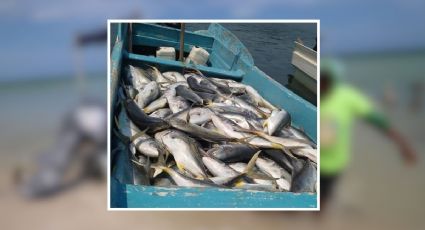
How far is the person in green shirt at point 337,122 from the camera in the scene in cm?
331

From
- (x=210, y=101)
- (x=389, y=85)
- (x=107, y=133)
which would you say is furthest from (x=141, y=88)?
(x=389, y=85)

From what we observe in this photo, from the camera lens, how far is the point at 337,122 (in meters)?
3.39

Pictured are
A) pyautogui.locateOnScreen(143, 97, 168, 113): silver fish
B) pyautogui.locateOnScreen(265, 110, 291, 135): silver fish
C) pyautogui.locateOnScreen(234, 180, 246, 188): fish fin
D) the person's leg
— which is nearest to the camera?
the person's leg

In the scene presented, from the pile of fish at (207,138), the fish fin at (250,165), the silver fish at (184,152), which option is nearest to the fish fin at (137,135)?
the pile of fish at (207,138)

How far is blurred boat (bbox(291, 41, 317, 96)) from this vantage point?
398 cm

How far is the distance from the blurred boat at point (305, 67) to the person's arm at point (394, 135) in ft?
2.39

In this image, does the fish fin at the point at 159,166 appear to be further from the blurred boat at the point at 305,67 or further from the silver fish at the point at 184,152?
the blurred boat at the point at 305,67

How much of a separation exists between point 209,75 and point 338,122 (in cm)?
221

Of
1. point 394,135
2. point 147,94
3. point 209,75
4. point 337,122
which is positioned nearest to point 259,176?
point 337,122

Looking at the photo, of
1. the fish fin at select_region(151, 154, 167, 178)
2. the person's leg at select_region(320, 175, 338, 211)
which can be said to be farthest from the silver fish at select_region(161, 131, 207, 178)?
the person's leg at select_region(320, 175, 338, 211)

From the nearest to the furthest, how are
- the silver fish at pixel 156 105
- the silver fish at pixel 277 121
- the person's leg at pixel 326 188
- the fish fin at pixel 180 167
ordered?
1. the person's leg at pixel 326 188
2. the fish fin at pixel 180 167
3. the silver fish at pixel 277 121
4. the silver fish at pixel 156 105

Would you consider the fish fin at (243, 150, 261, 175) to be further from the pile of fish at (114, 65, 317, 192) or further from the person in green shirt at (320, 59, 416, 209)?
the person in green shirt at (320, 59, 416, 209)

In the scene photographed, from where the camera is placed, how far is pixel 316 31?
3.35 m

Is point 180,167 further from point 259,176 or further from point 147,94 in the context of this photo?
point 147,94
